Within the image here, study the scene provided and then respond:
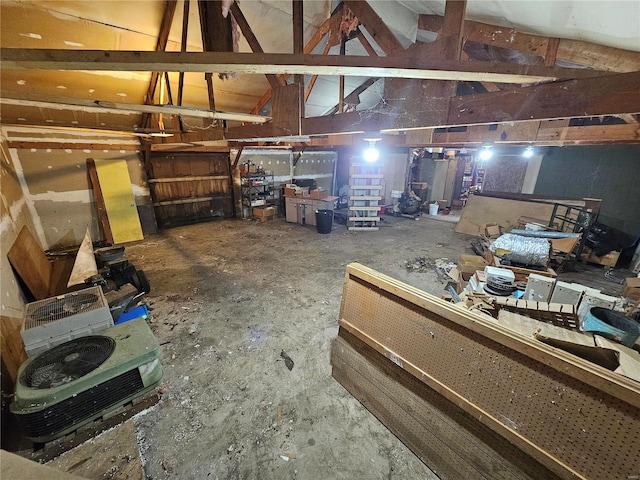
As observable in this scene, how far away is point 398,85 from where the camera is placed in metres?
1.81

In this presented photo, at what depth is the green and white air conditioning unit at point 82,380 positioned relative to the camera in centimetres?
165

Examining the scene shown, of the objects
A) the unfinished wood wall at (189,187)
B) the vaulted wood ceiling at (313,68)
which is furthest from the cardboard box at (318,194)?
the unfinished wood wall at (189,187)

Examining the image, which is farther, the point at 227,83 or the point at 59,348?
the point at 227,83

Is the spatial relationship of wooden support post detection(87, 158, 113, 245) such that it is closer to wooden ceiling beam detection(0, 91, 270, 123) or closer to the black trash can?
wooden ceiling beam detection(0, 91, 270, 123)

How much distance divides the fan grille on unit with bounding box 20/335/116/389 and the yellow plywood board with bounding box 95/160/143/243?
486cm

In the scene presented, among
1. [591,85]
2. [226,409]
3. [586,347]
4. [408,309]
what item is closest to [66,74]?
[226,409]

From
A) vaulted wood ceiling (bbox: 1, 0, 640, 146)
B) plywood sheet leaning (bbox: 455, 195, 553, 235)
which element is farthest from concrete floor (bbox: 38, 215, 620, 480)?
vaulted wood ceiling (bbox: 1, 0, 640, 146)

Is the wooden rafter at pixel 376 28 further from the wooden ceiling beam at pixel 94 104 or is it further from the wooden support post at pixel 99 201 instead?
the wooden support post at pixel 99 201

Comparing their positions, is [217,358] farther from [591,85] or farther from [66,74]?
[66,74]

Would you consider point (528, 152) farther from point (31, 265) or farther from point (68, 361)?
point (31, 265)

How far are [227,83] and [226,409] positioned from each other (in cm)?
531

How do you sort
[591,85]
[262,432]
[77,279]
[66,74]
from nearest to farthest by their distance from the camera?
[591,85]
[262,432]
[77,279]
[66,74]

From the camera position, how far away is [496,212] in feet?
22.5

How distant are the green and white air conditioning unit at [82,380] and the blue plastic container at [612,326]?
3.72 meters
